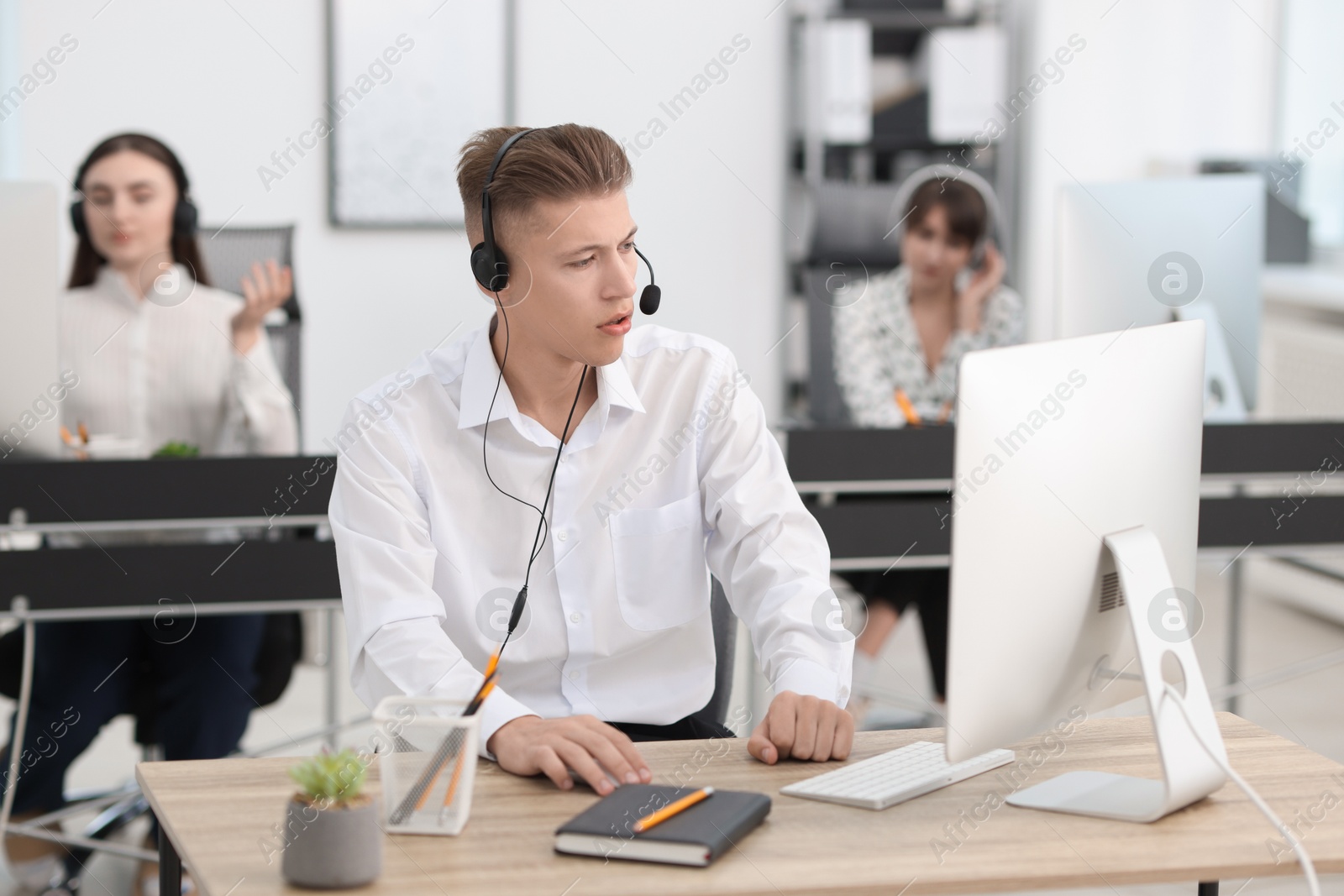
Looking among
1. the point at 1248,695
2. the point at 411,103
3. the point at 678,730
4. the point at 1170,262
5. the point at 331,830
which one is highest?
the point at 411,103

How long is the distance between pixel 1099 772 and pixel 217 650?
1.50 m

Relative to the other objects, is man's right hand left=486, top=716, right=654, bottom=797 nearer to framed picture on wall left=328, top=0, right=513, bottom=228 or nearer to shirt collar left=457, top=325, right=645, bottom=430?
shirt collar left=457, top=325, right=645, bottom=430

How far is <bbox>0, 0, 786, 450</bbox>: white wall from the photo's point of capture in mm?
4145

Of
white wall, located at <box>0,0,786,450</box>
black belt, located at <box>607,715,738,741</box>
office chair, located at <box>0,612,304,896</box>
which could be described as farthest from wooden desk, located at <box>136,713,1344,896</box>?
white wall, located at <box>0,0,786,450</box>

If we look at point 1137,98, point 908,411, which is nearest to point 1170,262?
point 908,411

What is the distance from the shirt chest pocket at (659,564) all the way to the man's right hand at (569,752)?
326 millimetres

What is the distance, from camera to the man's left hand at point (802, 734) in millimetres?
1190

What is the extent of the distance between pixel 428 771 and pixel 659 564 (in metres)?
0.52

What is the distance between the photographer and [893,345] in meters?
3.02

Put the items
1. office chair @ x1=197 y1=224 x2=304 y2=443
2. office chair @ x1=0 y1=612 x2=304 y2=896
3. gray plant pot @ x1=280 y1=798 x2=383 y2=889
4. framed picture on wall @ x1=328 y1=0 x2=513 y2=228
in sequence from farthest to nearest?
framed picture on wall @ x1=328 y1=0 x2=513 y2=228
office chair @ x1=197 y1=224 x2=304 y2=443
office chair @ x1=0 y1=612 x2=304 y2=896
gray plant pot @ x1=280 y1=798 x2=383 y2=889

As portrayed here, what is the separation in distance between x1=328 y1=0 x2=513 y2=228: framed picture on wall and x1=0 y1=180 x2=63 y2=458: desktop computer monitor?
2.64 meters

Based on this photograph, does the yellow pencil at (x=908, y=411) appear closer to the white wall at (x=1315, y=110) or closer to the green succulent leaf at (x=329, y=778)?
the green succulent leaf at (x=329, y=778)

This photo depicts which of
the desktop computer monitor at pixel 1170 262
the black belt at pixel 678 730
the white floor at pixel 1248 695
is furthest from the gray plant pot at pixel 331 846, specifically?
the desktop computer monitor at pixel 1170 262

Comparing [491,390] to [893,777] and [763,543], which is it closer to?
[763,543]
